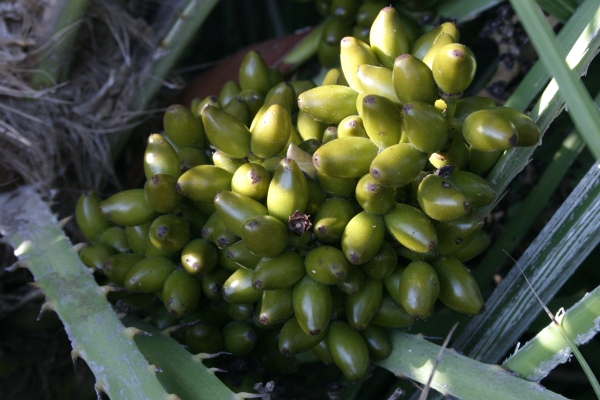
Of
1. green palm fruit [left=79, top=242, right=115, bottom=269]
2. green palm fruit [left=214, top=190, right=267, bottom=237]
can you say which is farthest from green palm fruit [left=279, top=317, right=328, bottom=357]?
green palm fruit [left=79, top=242, right=115, bottom=269]

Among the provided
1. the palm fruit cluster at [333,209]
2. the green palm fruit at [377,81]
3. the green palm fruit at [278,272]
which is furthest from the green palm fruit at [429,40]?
the green palm fruit at [278,272]

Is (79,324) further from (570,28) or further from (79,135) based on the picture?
(570,28)

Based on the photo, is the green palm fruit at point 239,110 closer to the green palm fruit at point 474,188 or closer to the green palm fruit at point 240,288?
the green palm fruit at point 240,288

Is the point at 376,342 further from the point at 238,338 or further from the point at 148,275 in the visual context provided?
the point at 148,275

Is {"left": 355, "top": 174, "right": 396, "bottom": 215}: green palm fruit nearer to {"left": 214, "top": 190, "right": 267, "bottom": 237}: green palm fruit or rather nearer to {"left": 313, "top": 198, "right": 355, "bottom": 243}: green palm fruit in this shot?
{"left": 313, "top": 198, "right": 355, "bottom": 243}: green palm fruit

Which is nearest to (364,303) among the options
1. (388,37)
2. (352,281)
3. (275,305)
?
(352,281)
